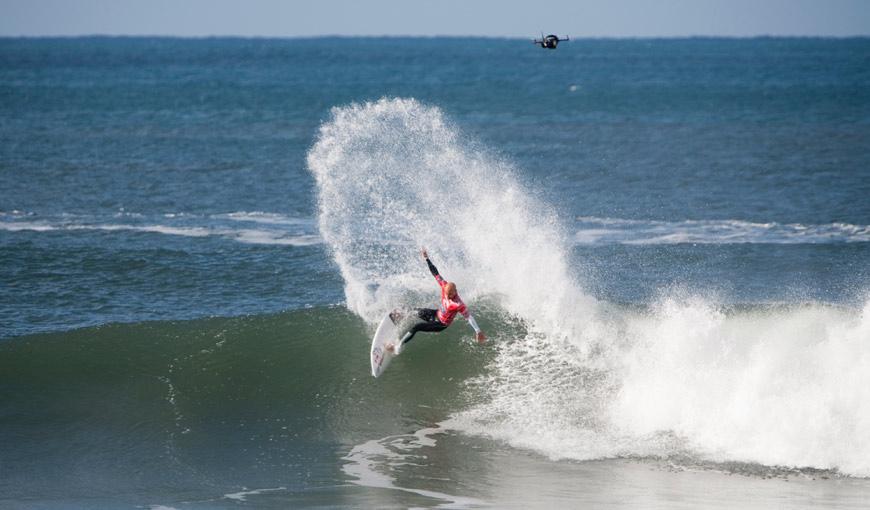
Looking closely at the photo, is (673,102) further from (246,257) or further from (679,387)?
(679,387)

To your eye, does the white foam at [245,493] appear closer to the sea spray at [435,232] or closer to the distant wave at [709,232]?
the sea spray at [435,232]

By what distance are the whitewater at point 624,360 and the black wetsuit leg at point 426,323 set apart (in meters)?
1.08

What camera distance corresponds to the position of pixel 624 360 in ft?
52.6

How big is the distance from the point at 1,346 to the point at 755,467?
41.8 ft

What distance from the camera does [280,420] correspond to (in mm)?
15125

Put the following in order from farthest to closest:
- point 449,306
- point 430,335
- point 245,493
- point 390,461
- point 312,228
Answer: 1. point 312,228
2. point 430,335
3. point 449,306
4. point 390,461
5. point 245,493

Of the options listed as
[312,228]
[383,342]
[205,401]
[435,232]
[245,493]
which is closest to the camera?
[245,493]

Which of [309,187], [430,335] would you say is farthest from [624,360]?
[309,187]

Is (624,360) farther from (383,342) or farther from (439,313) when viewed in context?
(383,342)

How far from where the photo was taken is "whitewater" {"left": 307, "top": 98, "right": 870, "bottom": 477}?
13562 millimetres

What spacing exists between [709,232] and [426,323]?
14.0m

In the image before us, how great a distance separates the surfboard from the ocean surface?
1.11ft

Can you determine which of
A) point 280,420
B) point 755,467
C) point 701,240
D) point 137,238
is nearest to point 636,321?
point 755,467

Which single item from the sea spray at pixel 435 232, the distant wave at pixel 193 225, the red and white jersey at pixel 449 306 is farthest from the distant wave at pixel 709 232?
the red and white jersey at pixel 449 306
